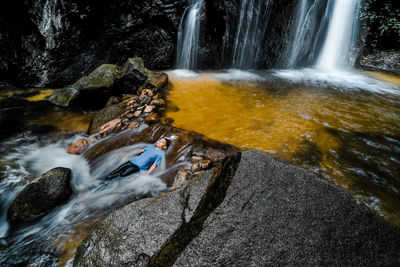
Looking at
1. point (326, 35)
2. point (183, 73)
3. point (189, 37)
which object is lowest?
point (183, 73)

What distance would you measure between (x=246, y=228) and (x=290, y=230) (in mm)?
360

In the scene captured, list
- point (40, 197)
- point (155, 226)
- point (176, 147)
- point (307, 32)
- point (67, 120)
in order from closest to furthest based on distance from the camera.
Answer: point (155, 226), point (40, 197), point (176, 147), point (67, 120), point (307, 32)

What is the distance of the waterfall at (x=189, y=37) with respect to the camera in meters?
8.12

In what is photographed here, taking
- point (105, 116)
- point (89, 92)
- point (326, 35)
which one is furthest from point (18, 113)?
point (326, 35)

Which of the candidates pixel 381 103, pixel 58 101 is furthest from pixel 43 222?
pixel 381 103

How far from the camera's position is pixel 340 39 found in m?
12.6

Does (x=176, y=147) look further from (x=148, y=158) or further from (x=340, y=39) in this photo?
(x=340, y=39)

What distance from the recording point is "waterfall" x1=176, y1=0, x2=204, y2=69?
8125 mm

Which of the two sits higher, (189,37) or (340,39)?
(340,39)

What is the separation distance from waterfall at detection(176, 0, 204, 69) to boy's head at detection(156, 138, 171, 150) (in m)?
6.20

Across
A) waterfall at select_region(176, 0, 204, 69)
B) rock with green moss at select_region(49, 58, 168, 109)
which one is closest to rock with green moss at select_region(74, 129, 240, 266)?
rock with green moss at select_region(49, 58, 168, 109)

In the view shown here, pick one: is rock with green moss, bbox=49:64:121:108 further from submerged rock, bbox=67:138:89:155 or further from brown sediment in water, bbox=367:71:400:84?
brown sediment in water, bbox=367:71:400:84

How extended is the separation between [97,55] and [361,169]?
8.41 m

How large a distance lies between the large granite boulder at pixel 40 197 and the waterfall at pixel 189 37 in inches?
290
